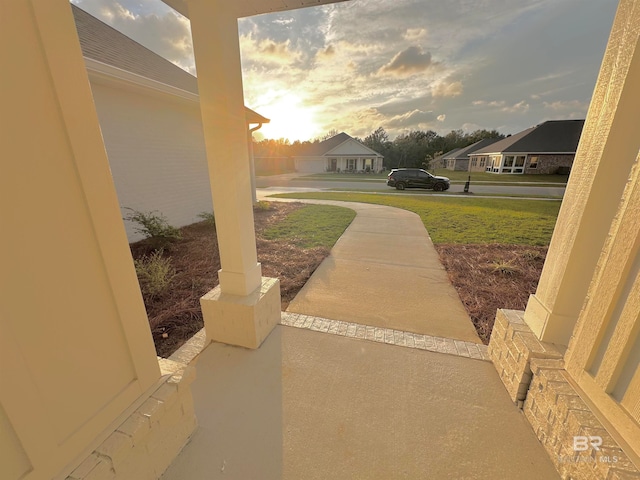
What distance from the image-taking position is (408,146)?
42531 mm

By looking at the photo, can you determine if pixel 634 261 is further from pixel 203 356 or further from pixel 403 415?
pixel 203 356

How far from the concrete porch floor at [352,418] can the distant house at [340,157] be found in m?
33.8

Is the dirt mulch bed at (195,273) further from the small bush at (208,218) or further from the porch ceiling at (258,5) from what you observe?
the porch ceiling at (258,5)

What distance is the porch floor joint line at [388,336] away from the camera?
2.51 metres

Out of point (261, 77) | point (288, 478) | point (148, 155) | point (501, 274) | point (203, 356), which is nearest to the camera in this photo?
point (288, 478)

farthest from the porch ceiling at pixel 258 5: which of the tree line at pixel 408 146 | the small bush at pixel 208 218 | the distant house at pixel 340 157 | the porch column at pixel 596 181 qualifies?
the tree line at pixel 408 146

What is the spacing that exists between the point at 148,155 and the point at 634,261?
744 centimetres

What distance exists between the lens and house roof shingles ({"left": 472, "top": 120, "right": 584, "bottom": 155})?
82.1ft

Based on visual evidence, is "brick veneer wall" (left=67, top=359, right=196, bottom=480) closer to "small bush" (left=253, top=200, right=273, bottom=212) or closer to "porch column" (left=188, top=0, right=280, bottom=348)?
"porch column" (left=188, top=0, right=280, bottom=348)

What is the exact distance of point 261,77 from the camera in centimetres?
499

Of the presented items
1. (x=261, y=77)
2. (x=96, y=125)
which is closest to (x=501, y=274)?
(x=96, y=125)

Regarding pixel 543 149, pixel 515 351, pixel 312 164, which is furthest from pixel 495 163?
pixel 515 351

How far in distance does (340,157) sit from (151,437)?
116 feet

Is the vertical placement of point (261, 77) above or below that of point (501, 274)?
above
